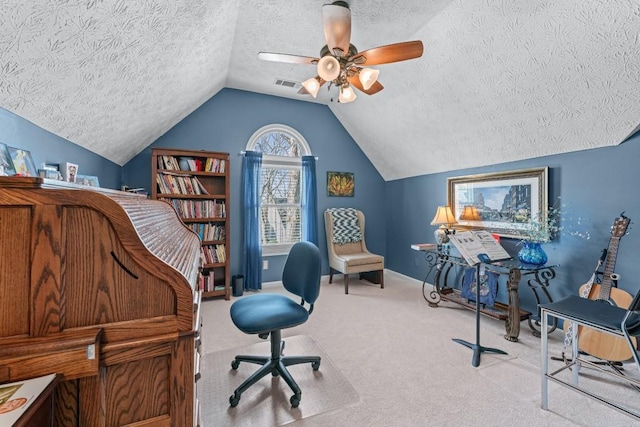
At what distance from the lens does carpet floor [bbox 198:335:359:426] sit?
Answer: 1575 millimetres

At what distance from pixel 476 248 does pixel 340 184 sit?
8.19 feet

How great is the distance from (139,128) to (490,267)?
12.7 ft

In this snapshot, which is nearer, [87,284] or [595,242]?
[87,284]

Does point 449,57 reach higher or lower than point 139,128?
higher

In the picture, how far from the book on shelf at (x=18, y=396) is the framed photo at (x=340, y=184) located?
3.93 metres

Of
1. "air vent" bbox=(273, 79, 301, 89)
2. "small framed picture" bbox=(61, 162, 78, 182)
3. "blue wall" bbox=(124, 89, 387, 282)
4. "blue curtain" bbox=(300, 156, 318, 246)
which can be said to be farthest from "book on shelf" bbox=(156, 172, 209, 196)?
"air vent" bbox=(273, 79, 301, 89)

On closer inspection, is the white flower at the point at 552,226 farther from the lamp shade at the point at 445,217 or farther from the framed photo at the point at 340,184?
the framed photo at the point at 340,184

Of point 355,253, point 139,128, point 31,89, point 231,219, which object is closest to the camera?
point 31,89

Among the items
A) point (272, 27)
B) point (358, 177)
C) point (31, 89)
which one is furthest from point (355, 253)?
point (31, 89)

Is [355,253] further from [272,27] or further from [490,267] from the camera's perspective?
[272,27]

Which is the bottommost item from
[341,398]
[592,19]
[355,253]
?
[341,398]

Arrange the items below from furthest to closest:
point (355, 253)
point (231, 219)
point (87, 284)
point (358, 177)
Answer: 1. point (358, 177)
2. point (355, 253)
3. point (231, 219)
4. point (87, 284)

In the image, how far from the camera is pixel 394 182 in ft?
15.3

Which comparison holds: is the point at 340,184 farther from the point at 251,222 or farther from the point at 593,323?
the point at 593,323
